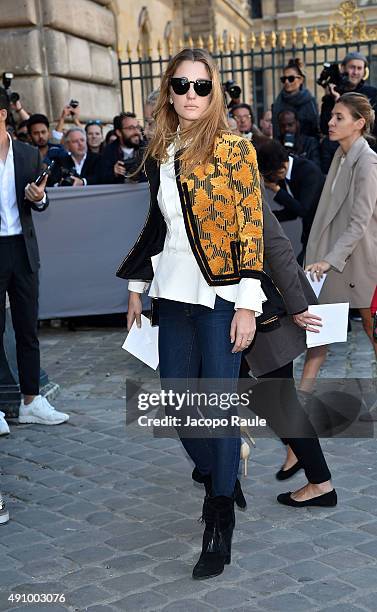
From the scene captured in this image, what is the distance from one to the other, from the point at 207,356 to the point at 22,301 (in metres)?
2.47

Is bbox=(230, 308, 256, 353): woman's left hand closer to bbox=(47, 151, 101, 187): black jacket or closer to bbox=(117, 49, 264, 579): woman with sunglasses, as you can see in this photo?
bbox=(117, 49, 264, 579): woman with sunglasses

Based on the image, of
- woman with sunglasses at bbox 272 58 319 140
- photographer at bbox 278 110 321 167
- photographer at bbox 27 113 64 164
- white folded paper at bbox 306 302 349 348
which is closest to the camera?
white folded paper at bbox 306 302 349 348

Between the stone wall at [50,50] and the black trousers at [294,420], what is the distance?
26.5ft

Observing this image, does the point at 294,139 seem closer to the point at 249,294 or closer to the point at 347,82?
the point at 347,82

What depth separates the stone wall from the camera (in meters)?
11.4

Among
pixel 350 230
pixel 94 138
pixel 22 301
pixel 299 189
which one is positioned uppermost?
pixel 94 138

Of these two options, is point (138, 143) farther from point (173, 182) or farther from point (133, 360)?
point (173, 182)

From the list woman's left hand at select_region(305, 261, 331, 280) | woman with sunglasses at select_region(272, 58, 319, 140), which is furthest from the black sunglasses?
woman with sunglasses at select_region(272, 58, 319, 140)

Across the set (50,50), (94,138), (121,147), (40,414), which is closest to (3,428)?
(40,414)

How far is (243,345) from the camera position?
3559 mm

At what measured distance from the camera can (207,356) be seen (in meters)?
3.65

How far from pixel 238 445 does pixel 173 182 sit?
3.65 ft

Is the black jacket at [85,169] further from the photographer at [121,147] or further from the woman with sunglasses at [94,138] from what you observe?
the woman with sunglasses at [94,138]

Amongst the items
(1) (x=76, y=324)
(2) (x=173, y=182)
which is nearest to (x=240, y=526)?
(2) (x=173, y=182)
